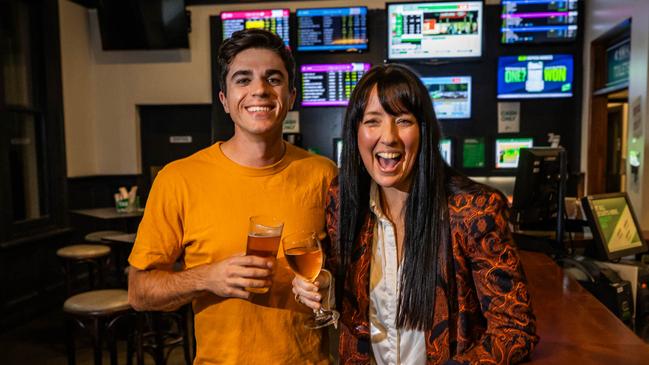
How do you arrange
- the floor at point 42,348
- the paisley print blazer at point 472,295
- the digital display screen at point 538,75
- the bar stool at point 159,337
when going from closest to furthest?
the paisley print blazer at point 472,295, the bar stool at point 159,337, the floor at point 42,348, the digital display screen at point 538,75

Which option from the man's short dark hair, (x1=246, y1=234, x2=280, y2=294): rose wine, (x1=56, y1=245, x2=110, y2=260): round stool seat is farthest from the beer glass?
(x1=56, y1=245, x2=110, y2=260): round stool seat

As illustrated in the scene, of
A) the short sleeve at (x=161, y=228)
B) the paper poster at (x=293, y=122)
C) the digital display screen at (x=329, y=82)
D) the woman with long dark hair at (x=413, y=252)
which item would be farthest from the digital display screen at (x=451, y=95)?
the short sleeve at (x=161, y=228)

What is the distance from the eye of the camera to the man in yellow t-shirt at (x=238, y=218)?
1.39 meters

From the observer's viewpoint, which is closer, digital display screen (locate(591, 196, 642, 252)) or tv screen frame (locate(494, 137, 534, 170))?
digital display screen (locate(591, 196, 642, 252))

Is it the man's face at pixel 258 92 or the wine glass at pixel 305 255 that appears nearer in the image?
the wine glass at pixel 305 255

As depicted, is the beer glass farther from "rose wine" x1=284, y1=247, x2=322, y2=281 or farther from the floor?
the floor

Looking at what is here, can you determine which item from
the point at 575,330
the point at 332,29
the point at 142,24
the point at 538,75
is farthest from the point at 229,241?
the point at 142,24

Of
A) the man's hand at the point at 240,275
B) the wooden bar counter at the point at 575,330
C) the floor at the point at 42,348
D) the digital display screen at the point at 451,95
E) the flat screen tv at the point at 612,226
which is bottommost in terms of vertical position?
the floor at the point at 42,348

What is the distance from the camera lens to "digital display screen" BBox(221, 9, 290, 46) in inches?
213

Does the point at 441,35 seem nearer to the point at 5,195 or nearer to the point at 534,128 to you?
the point at 534,128

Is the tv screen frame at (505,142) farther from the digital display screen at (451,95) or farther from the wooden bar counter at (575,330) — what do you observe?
the wooden bar counter at (575,330)

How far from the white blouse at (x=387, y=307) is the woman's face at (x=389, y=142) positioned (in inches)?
6.1

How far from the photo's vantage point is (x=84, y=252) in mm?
4180

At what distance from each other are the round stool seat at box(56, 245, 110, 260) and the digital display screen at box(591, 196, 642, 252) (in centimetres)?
377
